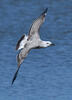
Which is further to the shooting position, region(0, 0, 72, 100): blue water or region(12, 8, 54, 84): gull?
region(0, 0, 72, 100): blue water

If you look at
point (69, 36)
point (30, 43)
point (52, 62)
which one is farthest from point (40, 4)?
point (30, 43)

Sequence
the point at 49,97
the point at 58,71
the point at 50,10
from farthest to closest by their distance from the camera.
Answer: the point at 50,10
the point at 58,71
the point at 49,97

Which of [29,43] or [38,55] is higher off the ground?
[29,43]

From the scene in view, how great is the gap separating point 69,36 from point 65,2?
8.86ft

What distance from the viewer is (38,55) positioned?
13.7 m

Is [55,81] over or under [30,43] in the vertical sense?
under

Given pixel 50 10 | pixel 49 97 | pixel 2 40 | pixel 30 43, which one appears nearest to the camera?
pixel 30 43

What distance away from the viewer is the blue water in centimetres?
1191

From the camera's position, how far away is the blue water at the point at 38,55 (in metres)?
11.9

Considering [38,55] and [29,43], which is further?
[38,55]

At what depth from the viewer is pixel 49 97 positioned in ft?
38.4

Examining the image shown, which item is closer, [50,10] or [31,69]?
[31,69]

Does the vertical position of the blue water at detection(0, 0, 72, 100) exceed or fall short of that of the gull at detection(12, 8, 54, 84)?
it falls short

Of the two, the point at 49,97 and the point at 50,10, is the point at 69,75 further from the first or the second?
the point at 50,10
